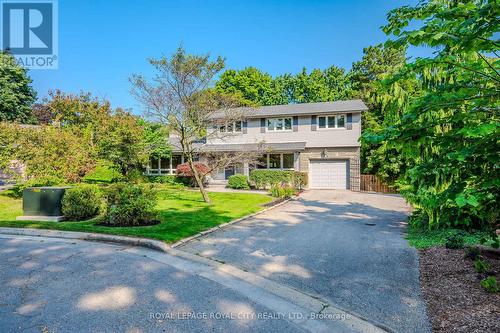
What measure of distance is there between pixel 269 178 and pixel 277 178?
1.95 feet

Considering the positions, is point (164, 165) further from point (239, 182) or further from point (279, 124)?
point (279, 124)

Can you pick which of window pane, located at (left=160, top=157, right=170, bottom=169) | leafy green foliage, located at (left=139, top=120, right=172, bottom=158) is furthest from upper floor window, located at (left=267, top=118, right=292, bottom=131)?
window pane, located at (left=160, top=157, right=170, bottom=169)

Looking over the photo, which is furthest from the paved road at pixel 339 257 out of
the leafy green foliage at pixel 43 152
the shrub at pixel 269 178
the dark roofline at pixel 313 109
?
the dark roofline at pixel 313 109

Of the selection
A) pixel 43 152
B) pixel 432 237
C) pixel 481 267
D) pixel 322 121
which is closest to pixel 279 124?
pixel 322 121

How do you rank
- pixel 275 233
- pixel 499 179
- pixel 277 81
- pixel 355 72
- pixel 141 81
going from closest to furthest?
1. pixel 499 179
2. pixel 275 233
3. pixel 141 81
4. pixel 355 72
5. pixel 277 81

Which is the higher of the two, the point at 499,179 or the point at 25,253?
the point at 499,179

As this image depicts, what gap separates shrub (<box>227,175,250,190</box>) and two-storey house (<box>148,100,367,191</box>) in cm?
106

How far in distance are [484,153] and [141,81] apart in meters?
12.2

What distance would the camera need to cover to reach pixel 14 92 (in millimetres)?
36250

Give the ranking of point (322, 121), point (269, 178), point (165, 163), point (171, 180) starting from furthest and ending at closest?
point (165, 163) → point (171, 180) → point (322, 121) → point (269, 178)

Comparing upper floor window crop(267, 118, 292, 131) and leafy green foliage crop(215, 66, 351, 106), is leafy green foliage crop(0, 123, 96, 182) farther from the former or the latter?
leafy green foliage crop(215, 66, 351, 106)

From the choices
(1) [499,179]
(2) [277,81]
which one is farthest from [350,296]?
(2) [277,81]

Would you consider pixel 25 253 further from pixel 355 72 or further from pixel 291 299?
pixel 355 72

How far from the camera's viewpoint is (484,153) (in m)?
2.74
